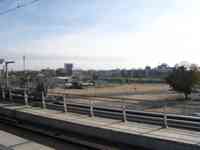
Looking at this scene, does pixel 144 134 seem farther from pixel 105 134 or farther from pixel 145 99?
pixel 145 99

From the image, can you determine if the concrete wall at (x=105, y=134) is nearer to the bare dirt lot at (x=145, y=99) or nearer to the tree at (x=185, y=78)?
the bare dirt lot at (x=145, y=99)

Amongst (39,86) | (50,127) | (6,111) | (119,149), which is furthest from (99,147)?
(39,86)

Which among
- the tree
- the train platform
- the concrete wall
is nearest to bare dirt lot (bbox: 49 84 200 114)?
the train platform

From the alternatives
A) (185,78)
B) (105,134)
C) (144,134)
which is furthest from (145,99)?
(144,134)

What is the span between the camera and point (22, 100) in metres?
18.7

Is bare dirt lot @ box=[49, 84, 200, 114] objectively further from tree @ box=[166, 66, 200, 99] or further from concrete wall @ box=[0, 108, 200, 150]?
tree @ box=[166, 66, 200, 99]

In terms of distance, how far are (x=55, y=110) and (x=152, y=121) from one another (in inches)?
236

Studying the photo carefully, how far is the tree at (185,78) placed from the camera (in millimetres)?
48844

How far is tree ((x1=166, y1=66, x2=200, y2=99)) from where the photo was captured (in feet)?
160

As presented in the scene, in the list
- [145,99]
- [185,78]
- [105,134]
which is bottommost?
[145,99]

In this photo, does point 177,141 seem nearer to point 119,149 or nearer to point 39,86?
point 119,149

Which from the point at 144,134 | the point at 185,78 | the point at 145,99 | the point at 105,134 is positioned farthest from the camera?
the point at 185,78

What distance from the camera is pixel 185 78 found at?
4938 centimetres

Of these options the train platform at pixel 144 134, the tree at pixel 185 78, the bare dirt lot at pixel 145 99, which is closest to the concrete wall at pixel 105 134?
the train platform at pixel 144 134
